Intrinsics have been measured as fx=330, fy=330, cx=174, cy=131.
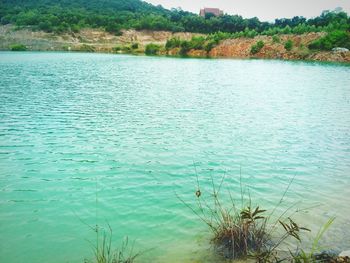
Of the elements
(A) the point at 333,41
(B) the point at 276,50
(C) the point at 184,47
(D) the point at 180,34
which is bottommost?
(B) the point at 276,50

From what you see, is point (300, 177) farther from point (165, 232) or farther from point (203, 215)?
point (165, 232)

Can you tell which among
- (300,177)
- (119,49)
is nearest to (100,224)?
(300,177)

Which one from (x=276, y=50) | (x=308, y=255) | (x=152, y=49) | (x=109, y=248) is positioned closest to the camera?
(x=109, y=248)

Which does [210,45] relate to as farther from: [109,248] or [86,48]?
[109,248]

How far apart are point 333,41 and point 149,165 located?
72.7 m

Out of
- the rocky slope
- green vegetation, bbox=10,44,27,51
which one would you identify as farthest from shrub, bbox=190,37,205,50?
green vegetation, bbox=10,44,27,51

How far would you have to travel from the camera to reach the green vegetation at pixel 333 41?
7124 centimetres

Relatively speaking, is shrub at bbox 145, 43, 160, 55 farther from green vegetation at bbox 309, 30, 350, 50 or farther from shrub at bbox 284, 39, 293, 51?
green vegetation at bbox 309, 30, 350, 50

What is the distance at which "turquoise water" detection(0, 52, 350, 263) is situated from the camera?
23.8ft

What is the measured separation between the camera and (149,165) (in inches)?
447

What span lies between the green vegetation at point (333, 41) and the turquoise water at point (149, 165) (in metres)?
54.4

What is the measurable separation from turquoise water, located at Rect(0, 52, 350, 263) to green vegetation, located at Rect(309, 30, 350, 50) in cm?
5440

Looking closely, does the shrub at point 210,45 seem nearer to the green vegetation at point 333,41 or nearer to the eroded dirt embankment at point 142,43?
the eroded dirt embankment at point 142,43

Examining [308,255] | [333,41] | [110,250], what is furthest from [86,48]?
[308,255]
